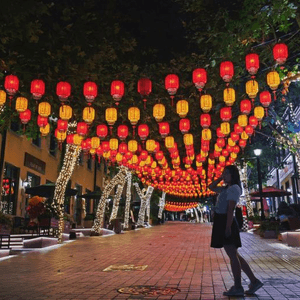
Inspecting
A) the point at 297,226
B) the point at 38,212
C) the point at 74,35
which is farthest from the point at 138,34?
the point at 297,226

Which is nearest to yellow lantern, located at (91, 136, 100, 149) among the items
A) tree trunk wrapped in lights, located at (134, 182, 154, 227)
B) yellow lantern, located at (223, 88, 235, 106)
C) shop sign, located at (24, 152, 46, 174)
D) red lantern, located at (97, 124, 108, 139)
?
red lantern, located at (97, 124, 108, 139)

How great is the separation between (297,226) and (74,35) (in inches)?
520

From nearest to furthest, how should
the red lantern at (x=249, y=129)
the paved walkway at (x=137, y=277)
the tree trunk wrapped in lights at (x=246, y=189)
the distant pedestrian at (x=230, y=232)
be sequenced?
1. the distant pedestrian at (x=230, y=232)
2. the paved walkway at (x=137, y=277)
3. the red lantern at (x=249, y=129)
4. the tree trunk wrapped in lights at (x=246, y=189)

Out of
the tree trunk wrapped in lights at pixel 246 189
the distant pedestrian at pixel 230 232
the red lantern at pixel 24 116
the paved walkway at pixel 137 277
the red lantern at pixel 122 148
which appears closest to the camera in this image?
the distant pedestrian at pixel 230 232

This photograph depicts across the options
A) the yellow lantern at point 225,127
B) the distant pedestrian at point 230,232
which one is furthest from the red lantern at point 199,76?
the distant pedestrian at point 230,232

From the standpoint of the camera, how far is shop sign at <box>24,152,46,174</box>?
2392cm

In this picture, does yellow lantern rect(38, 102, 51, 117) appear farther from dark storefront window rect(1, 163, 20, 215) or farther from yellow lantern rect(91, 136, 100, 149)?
dark storefront window rect(1, 163, 20, 215)

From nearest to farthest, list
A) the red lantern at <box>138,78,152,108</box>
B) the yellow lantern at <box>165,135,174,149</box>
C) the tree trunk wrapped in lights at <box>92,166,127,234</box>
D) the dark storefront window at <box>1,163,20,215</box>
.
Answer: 1. the red lantern at <box>138,78,152,108</box>
2. the yellow lantern at <box>165,135,174,149</box>
3. the dark storefront window at <box>1,163,20,215</box>
4. the tree trunk wrapped in lights at <box>92,166,127,234</box>

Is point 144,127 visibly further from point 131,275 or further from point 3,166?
point 131,275

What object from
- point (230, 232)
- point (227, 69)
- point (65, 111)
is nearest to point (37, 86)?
point (65, 111)

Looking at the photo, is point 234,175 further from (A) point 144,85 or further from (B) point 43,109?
(B) point 43,109

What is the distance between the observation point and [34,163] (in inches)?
987

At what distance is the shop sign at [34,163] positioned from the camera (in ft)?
78.5

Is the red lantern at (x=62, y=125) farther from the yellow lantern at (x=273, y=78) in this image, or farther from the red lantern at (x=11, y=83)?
the yellow lantern at (x=273, y=78)
